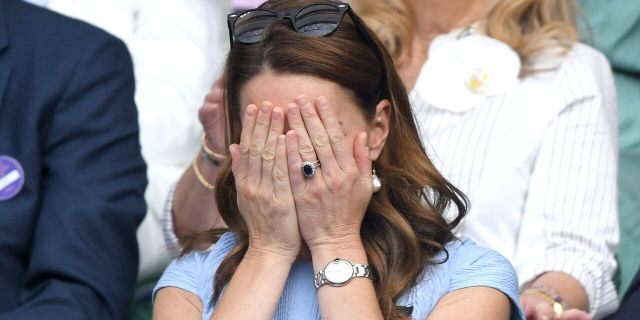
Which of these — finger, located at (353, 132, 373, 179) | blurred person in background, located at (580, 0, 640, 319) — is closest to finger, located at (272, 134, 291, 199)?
finger, located at (353, 132, 373, 179)

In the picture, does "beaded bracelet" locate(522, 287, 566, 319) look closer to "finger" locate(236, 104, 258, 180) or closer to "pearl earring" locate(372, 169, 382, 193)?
"pearl earring" locate(372, 169, 382, 193)

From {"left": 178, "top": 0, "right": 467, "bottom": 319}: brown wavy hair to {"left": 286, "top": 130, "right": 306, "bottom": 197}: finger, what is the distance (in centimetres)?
11

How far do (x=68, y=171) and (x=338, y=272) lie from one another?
2.66 ft

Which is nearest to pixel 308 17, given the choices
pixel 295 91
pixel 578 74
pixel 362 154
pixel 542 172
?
pixel 295 91

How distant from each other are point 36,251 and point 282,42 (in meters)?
0.80

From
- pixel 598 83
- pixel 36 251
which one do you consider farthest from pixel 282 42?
pixel 598 83

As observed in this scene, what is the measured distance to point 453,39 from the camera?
118 inches

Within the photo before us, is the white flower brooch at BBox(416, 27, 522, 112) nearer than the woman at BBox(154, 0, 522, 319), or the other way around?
the woman at BBox(154, 0, 522, 319)

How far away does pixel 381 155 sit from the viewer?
2.21m

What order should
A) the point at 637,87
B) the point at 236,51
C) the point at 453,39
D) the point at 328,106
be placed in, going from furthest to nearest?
the point at 637,87, the point at 453,39, the point at 236,51, the point at 328,106

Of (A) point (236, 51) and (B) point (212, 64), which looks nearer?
(A) point (236, 51)

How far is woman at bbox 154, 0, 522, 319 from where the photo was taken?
2.06 meters

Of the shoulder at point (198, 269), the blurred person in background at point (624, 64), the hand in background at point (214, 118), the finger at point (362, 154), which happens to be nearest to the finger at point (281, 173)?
the finger at point (362, 154)

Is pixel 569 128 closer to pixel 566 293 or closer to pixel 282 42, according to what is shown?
pixel 566 293
